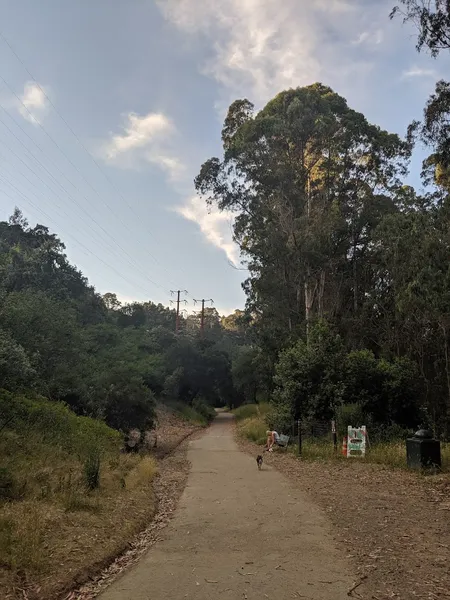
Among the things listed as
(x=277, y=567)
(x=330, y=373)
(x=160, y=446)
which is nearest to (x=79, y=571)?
(x=277, y=567)

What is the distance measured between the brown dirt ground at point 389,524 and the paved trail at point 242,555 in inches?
13.5

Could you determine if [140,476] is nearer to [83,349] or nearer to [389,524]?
[389,524]

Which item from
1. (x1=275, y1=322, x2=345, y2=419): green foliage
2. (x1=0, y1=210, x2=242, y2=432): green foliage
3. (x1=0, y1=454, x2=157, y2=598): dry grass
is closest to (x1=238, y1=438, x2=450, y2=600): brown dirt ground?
(x1=0, y1=454, x2=157, y2=598): dry grass

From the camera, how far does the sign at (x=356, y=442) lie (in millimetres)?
15938

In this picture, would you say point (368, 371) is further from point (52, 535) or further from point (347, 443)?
point (52, 535)

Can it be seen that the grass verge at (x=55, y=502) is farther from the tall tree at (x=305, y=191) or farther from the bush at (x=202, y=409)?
the bush at (x=202, y=409)

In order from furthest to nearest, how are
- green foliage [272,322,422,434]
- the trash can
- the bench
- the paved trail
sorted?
green foliage [272,322,422,434]
the bench
the trash can
the paved trail

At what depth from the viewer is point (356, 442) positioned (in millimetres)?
16125

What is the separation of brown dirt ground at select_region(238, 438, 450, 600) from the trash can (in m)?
0.41

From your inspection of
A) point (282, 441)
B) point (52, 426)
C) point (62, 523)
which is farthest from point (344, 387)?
point (62, 523)

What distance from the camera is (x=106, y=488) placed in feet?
33.8

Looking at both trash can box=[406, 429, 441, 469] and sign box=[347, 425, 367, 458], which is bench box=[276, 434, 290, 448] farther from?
trash can box=[406, 429, 441, 469]

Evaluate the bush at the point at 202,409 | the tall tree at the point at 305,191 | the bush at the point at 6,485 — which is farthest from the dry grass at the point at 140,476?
the bush at the point at 202,409

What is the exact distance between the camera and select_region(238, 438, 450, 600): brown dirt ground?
5.21 m
